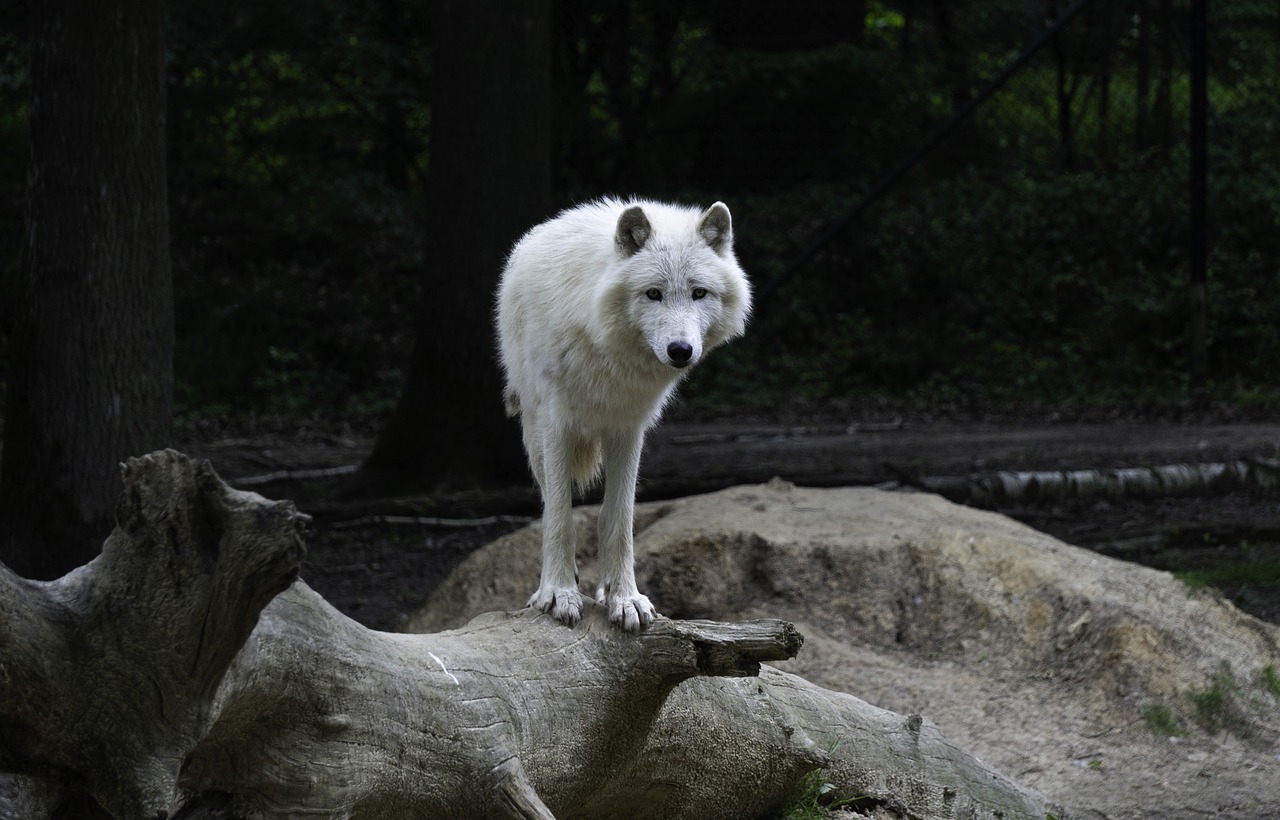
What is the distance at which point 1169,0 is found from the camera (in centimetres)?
1326

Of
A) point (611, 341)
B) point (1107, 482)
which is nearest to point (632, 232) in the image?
point (611, 341)

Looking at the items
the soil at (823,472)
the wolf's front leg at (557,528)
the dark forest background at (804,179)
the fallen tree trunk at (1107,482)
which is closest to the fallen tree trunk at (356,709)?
the wolf's front leg at (557,528)

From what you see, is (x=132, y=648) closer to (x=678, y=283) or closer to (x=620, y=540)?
(x=620, y=540)

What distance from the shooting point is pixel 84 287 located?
5883 millimetres

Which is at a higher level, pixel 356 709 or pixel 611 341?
pixel 611 341

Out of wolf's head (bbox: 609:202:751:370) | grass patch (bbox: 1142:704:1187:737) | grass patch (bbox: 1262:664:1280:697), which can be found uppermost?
wolf's head (bbox: 609:202:751:370)

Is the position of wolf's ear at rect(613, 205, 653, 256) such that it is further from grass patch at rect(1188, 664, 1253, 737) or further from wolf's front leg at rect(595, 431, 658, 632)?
grass patch at rect(1188, 664, 1253, 737)

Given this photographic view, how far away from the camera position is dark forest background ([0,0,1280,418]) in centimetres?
1313

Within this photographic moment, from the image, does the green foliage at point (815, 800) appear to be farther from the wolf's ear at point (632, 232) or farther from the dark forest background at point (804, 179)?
the dark forest background at point (804, 179)

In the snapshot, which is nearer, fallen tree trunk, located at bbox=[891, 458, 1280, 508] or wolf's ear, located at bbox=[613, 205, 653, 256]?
wolf's ear, located at bbox=[613, 205, 653, 256]

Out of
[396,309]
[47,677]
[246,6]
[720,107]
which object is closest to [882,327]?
[720,107]

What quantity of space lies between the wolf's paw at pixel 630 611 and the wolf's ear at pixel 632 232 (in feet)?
3.60

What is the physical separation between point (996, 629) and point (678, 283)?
3023 mm

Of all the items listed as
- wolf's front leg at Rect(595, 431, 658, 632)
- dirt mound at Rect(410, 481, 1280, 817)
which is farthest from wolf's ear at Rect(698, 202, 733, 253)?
dirt mound at Rect(410, 481, 1280, 817)
